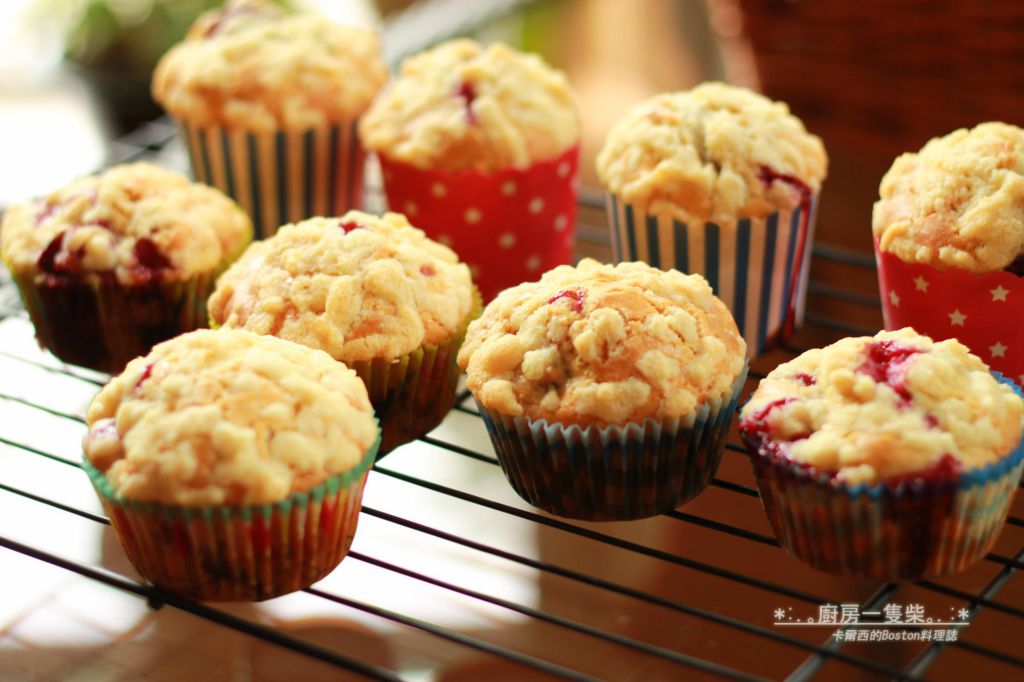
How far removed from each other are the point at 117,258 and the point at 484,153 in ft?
2.69

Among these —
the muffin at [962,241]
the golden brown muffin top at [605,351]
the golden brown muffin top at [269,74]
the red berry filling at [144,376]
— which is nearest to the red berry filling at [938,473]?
the golden brown muffin top at [605,351]

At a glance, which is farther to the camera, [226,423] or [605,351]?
[605,351]

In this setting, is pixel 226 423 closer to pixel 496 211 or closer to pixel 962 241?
pixel 496 211

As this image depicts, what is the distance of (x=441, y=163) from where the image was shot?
2.78m

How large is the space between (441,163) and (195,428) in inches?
43.9

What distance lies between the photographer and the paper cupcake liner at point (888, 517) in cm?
185

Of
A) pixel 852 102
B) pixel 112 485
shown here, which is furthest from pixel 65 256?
pixel 852 102

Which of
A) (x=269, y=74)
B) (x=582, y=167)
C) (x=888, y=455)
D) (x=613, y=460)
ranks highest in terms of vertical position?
(x=269, y=74)

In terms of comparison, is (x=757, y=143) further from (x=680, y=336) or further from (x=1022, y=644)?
(x=1022, y=644)

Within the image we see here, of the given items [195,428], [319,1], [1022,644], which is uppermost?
[195,428]

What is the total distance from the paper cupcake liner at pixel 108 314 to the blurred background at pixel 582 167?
0.59 ft

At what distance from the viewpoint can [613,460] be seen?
211cm

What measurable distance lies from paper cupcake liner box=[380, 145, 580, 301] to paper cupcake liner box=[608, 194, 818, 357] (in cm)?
22

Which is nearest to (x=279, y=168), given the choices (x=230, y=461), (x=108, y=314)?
(x=108, y=314)
